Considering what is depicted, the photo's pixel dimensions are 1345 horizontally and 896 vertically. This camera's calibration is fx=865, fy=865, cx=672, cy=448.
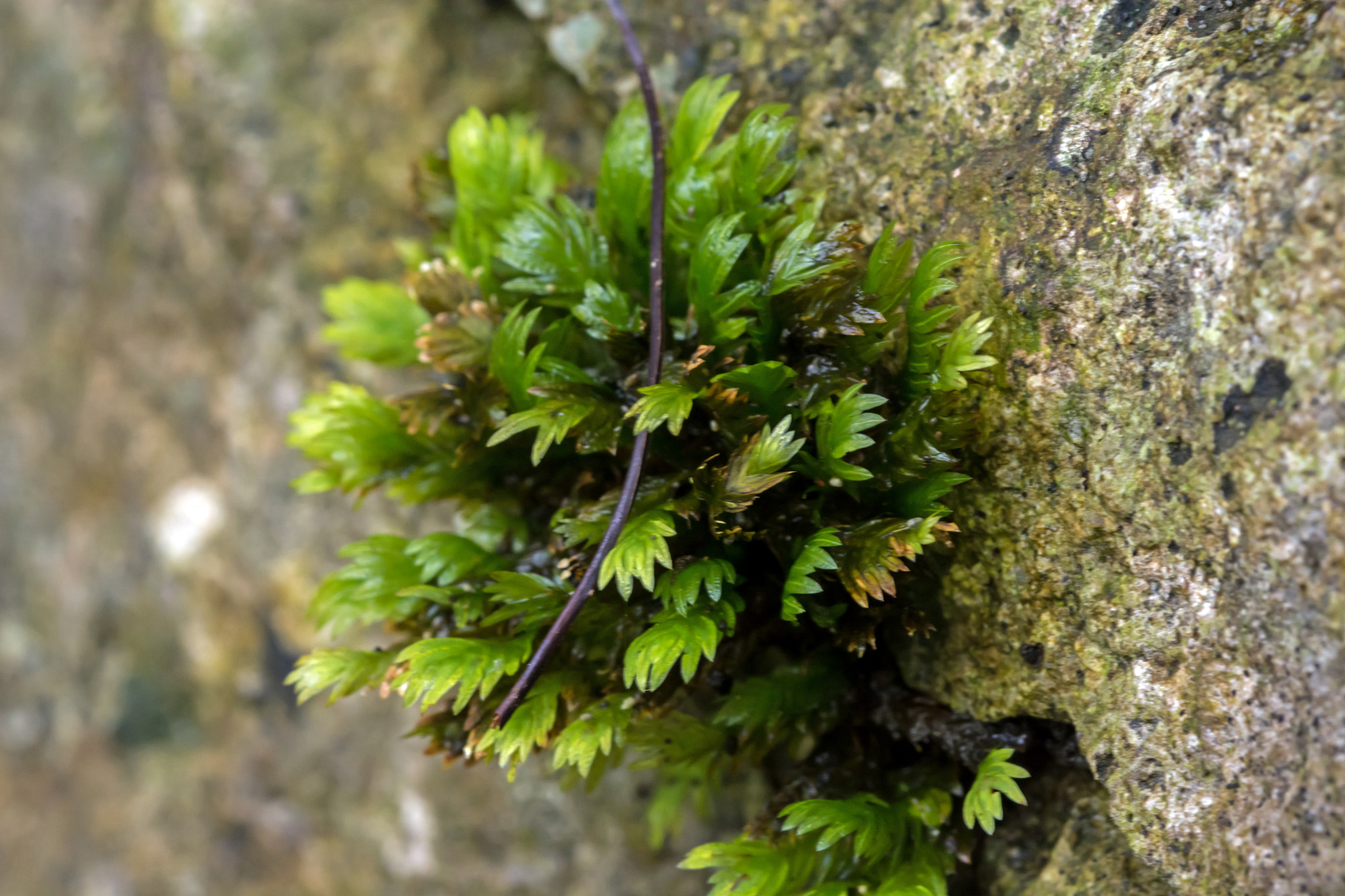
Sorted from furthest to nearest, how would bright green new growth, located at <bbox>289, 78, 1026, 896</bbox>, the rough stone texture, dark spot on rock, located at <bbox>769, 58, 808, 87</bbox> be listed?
1. the rough stone texture
2. dark spot on rock, located at <bbox>769, 58, 808, 87</bbox>
3. bright green new growth, located at <bbox>289, 78, 1026, 896</bbox>

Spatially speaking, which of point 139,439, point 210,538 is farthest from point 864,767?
point 139,439

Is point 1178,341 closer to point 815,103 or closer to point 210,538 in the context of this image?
point 815,103

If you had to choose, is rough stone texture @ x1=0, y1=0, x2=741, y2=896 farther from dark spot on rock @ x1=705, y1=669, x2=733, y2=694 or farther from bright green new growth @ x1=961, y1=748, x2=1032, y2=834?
bright green new growth @ x1=961, y1=748, x2=1032, y2=834

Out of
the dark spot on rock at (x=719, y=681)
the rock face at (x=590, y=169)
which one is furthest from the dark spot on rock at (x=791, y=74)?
the dark spot on rock at (x=719, y=681)

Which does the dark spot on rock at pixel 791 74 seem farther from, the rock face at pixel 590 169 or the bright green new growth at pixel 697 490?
the bright green new growth at pixel 697 490

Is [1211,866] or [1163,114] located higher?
[1163,114]

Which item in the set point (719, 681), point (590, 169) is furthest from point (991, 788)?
point (590, 169)

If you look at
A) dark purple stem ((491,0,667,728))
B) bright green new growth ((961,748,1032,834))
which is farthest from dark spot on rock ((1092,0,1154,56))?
bright green new growth ((961,748,1032,834))
